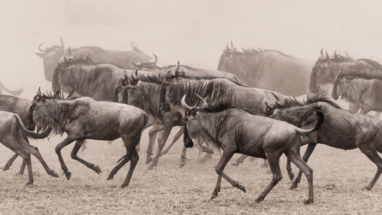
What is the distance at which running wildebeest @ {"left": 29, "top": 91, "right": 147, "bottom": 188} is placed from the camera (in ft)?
25.8

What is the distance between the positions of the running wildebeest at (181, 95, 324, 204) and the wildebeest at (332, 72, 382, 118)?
5583 millimetres

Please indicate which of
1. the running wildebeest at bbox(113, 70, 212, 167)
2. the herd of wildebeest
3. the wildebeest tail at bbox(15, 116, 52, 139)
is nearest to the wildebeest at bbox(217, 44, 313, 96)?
the herd of wildebeest

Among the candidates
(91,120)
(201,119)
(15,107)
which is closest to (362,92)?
(201,119)

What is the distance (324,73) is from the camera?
13383 mm

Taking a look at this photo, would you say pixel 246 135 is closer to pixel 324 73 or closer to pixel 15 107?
pixel 15 107

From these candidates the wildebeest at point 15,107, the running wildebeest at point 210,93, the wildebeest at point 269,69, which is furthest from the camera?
the wildebeest at point 269,69

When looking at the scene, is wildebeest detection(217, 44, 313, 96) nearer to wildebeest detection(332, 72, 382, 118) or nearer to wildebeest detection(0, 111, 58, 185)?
wildebeest detection(332, 72, 382, 118)

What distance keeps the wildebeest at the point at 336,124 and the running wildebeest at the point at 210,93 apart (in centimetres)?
147

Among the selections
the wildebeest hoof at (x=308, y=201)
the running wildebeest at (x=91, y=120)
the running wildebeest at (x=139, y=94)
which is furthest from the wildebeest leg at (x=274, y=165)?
the running wildebeest at (x=139, y=94)

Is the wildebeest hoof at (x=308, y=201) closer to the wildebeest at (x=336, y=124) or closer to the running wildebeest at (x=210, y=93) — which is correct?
the wildebeest at (x=336, y=124)

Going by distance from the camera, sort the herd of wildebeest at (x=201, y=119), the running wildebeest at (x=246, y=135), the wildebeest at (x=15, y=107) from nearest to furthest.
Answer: the running wildebeest at (x=246, y=135)
the herd of wildebeest at (x=201, y=119)
the wildebeest at (x=15, y=107)

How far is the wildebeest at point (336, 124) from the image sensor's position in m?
7.35

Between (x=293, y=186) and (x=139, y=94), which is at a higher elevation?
(x=139, y=94)

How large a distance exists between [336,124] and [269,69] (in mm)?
10053
